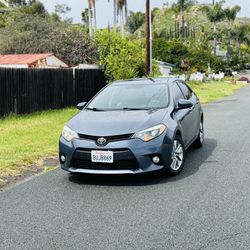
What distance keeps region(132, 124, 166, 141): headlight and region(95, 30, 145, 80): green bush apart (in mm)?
14199

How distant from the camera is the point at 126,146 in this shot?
6.25 meters

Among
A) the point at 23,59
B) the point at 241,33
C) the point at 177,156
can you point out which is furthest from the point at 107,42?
the point at 241,33

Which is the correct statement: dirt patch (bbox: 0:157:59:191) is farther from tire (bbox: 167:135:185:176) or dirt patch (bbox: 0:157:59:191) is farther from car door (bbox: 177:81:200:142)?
car door (bbox: 177:81:200:142)

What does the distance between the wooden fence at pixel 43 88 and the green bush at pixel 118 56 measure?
78 cm

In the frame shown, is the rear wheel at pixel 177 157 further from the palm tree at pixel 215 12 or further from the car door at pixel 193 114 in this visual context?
the palm tree at pixel 215 12

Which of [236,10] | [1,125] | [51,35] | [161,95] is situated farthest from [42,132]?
[236,10]

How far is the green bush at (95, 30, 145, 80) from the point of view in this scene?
834 inches

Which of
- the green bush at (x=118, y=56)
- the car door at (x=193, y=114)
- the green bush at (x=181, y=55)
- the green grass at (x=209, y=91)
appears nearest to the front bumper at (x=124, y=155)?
the car door at (x=193, y=114)

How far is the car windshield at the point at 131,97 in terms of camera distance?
24.7 ft

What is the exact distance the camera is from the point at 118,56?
21625 mm

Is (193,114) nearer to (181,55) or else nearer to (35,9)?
(181,55)

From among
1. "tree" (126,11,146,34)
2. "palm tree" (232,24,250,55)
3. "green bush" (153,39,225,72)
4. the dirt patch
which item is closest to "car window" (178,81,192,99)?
the dirt patch

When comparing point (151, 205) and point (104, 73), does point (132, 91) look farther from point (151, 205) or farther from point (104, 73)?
point (104, 73)

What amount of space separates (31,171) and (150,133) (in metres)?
2.39
